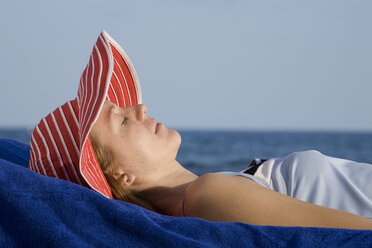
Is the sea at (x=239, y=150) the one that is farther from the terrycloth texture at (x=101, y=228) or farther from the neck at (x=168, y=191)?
the terrycloth texture at (x=101, y=228)

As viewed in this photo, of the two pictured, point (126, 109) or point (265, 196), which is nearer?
point (265, 196)

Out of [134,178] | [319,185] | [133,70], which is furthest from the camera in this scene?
[133,70]

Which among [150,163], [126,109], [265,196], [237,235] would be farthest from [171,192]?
[237,235]

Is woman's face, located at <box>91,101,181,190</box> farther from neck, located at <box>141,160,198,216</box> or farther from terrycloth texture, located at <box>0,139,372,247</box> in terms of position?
terrycloth texture, located at <box>0,139,372,247</box>

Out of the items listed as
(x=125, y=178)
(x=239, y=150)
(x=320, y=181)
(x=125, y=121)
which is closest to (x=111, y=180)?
(x=125, y=178)

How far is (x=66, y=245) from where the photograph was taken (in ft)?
4.95

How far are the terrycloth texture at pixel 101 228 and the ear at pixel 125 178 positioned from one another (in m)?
0.69

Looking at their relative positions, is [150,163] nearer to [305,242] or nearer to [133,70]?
[133,70]

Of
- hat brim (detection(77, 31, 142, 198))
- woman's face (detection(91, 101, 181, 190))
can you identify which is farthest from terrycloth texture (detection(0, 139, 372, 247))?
woman's face (detection(91, 101, 181, 190))

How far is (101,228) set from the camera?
158 centimetres

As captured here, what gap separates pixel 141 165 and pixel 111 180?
20 cm

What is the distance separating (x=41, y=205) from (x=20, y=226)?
0.31ft

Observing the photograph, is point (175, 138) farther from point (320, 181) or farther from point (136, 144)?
point (320, 181)

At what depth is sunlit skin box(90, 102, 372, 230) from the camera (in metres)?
1.82
